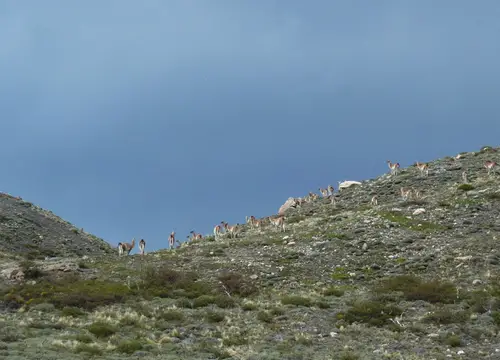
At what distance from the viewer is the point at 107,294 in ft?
93.5

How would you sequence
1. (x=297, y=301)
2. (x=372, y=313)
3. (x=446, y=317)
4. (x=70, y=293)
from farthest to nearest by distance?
(x=70, y=293) → (x=297, y=301) → (x=372, y=313) → (x=446, y=317)

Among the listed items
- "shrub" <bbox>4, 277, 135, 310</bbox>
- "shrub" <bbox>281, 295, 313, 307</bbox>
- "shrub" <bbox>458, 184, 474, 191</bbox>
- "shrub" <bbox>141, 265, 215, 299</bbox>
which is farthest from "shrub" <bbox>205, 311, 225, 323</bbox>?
"shrub" <bbox>458, 184, 474, 191</bbox>

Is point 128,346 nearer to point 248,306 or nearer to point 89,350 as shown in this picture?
point 89,350

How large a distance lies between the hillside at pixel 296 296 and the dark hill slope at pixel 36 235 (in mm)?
13144

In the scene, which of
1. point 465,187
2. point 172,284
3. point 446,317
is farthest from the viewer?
point 465,187

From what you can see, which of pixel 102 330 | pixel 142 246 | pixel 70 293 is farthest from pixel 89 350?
pixel 142 246

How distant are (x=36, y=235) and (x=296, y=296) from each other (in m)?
37.3

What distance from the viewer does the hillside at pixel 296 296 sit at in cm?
1984

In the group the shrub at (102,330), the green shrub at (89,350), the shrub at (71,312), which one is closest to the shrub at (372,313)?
the shrub at (102,330)

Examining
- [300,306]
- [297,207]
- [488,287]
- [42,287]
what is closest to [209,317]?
[300,306]

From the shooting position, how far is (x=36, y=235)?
5522 centimetres

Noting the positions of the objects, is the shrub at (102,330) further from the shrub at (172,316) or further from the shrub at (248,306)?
the shrub at (248,306)

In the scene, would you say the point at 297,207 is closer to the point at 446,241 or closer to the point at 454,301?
the point at 446,241

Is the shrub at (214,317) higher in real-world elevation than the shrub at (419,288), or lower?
lower
